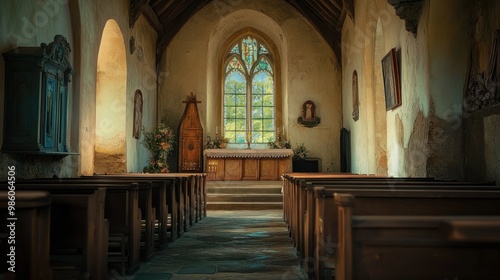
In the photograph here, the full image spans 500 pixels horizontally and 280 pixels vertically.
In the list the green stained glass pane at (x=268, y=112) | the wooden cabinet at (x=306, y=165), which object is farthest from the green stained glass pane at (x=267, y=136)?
the wooden cabinet at (x=306, y=165)

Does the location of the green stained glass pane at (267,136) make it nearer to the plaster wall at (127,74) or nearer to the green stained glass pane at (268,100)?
the green stained glass pane at (268,100)

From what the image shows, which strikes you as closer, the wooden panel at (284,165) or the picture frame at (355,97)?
the picture frame at (355,97)

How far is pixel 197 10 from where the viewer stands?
14289mm

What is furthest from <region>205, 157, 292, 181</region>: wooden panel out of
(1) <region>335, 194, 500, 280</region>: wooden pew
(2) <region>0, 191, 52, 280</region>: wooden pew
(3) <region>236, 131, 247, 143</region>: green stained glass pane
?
(1) <region>335, 194, 500, 280</region>: wooden pew

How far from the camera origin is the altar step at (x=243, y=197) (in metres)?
9.89

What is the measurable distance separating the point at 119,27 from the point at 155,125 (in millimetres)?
3871

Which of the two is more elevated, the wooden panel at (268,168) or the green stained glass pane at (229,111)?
the green stained glass pane at (229,111)

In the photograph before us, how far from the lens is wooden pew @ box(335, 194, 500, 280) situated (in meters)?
1.73

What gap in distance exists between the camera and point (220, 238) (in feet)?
20.0

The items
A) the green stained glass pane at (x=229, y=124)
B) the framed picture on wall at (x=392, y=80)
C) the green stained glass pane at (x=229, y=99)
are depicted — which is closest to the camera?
the framed picture on wall at (x=392, y=80)

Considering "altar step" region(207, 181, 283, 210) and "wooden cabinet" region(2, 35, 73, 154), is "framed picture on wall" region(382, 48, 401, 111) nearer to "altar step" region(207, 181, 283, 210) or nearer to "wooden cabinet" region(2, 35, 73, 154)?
"altar step" region(207, 181, 283, 210)

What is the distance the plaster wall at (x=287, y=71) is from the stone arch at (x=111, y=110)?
10.6 feet

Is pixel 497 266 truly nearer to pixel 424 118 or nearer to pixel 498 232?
pixel 498 232

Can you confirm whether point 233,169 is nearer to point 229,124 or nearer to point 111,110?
point 229,124
